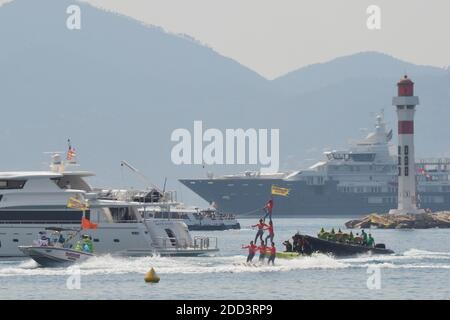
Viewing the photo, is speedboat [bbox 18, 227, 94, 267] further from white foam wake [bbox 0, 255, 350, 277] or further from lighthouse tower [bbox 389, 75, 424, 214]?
lighthouse tower [bbox 389, 75, 424, 214]

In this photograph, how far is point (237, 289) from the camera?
53.3m

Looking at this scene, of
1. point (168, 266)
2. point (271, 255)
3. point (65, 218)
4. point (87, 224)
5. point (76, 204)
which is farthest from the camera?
point (65, 218)

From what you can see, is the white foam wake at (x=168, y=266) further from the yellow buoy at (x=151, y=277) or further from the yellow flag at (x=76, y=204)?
the yellow buoy at (x=151, y=277)

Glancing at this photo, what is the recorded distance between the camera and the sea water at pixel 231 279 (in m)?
51.5

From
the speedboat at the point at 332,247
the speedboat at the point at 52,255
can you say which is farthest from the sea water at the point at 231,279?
the speedboat at the point at 332,247

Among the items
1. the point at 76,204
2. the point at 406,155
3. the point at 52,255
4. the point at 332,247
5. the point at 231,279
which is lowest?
the point at 231,279

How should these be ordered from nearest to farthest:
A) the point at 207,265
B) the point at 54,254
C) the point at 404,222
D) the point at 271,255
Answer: the point at 54,254, the point at 271,255, the point at 207,265, the point at 404,222

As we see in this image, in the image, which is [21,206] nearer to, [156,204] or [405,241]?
[156,204]

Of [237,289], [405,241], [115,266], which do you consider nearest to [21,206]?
[115,266]

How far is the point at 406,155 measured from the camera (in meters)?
151

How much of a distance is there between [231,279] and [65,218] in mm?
17090

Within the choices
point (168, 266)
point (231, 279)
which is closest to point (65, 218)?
point (168, 266)

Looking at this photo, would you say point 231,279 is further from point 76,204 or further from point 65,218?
point 65,218

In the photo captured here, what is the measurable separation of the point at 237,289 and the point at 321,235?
22857 mm
